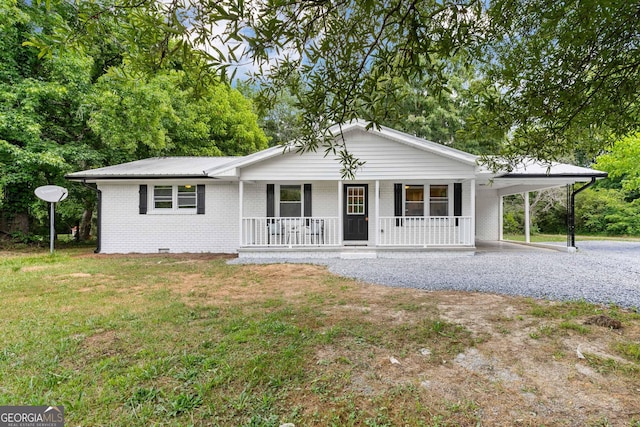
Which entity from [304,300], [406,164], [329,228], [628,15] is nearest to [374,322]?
[304,300]

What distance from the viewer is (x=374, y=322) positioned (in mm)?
3895

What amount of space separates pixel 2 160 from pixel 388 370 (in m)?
14.9

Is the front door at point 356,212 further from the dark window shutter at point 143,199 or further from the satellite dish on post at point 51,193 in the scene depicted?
the satellite dish on post at point 51,193

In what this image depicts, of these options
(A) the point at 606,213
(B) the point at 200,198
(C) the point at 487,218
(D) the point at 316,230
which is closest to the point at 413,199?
(D) the point at 316,230

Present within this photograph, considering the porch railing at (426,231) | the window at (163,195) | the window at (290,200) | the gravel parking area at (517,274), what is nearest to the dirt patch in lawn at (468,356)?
the gravel parking area at (517,274)

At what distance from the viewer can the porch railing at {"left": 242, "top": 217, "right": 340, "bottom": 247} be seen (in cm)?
1011

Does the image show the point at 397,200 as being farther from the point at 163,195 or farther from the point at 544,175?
the point at 163,195

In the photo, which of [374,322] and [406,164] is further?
[406,164]

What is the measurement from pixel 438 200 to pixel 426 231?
1274 mm

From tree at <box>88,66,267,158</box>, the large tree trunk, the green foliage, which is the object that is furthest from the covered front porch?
the green foliage

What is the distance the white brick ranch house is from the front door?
1.4 inches

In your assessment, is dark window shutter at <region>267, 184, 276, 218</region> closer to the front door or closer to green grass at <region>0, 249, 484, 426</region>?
the front door

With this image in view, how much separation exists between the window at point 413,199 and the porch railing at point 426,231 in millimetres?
481

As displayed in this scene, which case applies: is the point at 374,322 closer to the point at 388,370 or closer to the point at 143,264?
the point at 388,370
